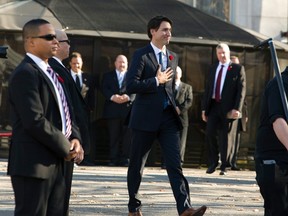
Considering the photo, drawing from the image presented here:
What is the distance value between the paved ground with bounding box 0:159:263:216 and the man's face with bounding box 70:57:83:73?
2166 millimetres

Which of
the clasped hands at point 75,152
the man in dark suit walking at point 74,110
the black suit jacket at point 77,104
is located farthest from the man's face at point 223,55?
the clasped hands at point 75,152

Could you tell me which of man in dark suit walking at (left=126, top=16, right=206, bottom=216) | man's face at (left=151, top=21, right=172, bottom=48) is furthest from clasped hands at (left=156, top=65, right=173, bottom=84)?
man's face at (left=151, top=21, right=172, bottom=48)

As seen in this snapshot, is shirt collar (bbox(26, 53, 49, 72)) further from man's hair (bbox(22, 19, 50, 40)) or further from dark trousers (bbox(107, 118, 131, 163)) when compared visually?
dark trousers (bbox(107, 118, 131, 163))

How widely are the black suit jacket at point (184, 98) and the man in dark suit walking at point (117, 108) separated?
0.99 meters

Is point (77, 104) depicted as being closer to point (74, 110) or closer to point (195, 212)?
point (74, 110)

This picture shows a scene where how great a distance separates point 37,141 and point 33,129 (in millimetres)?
127

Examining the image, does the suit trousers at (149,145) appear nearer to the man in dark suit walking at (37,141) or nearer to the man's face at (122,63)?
the man in dark suit walking at (37,141)

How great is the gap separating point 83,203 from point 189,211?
2520 millimetres

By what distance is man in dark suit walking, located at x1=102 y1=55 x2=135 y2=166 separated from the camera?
65.7 feet

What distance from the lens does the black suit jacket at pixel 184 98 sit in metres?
19.7

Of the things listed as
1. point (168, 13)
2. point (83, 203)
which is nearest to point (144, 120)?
point (83, 203)

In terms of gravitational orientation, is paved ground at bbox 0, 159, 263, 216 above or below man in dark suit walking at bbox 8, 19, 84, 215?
below

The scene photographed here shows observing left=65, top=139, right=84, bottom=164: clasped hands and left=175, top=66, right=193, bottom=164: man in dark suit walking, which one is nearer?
left=65, top=139, right=84, bottom=164: clasped hands

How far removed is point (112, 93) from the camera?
20078 mm
